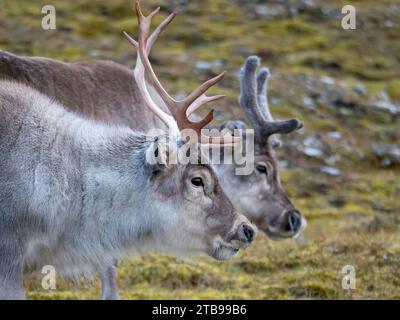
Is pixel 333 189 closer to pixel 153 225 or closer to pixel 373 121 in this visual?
pixel 373 121

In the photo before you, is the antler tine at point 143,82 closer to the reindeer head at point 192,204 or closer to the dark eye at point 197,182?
the reindeer head at point 192,204

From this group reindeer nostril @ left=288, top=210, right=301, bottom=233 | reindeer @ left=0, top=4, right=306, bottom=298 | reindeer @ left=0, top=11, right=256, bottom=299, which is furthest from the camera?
reindeer nostril @ left=288, top=210, right=301, bottom=233

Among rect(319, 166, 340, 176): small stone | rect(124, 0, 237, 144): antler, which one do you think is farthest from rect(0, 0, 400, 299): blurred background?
rect(124, 0, 237, 144): antler

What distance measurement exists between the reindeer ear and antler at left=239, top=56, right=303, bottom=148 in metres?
4.10

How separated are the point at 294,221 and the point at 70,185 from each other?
4648mm

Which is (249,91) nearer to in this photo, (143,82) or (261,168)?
(261,168)

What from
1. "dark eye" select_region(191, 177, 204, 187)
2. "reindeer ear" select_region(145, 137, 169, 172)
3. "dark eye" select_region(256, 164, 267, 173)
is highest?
"dark eye" select_region(256, 164, 267, 173)

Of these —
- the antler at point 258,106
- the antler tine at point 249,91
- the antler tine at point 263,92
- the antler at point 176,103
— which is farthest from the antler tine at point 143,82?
the antler tine at point 263,92

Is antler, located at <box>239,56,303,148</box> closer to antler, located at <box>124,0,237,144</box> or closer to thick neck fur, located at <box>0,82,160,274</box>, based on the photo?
antler, located at <box>124,0,237,144</box>

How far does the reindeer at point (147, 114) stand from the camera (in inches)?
403

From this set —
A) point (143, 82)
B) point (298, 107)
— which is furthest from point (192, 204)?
point (298, 107)

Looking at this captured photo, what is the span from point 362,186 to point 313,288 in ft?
37.5

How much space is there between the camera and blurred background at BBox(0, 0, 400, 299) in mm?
11148

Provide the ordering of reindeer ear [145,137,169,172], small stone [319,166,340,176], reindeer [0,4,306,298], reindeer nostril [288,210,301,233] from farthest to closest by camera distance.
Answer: small stone [319,166,340,176] → reindeer nostril [288,210,301,233] → reindeer [0,4,306,298] → reindeer ear [145,137,169,172]
